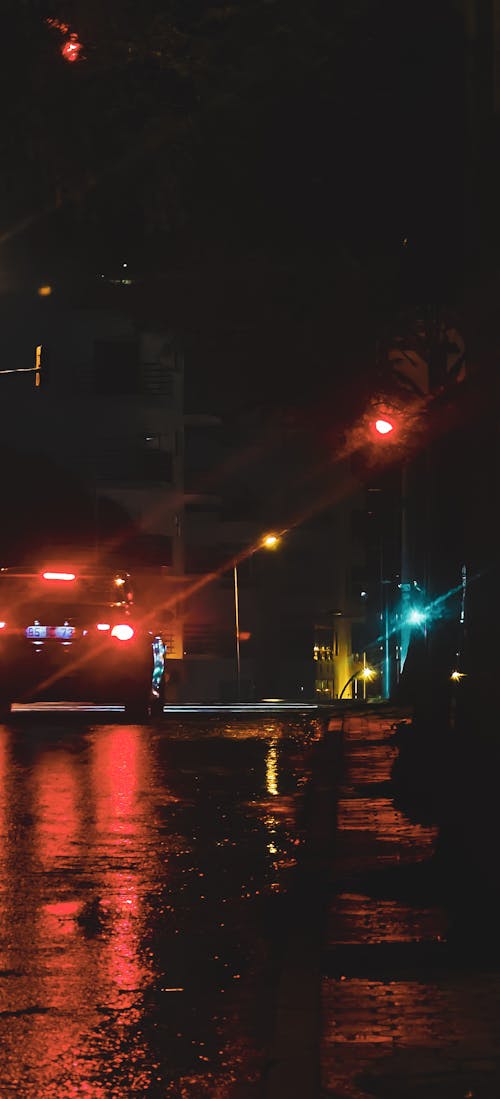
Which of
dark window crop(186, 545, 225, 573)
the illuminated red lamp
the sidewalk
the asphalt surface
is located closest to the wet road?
the asphalt surface

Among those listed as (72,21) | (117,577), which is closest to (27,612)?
(117,577)

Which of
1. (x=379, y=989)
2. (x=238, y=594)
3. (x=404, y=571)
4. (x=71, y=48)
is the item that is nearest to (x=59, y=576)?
(x=71, y=48)

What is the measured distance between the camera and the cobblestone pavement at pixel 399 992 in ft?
19.6

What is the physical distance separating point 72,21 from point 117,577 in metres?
10.3

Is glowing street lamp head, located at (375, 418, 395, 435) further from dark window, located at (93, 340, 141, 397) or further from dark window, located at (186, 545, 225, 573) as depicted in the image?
dark window, located at (186, 545, 225, 573)

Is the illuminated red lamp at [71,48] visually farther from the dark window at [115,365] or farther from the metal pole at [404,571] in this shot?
the dark window at [115,365]

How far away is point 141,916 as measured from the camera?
30.7 feet

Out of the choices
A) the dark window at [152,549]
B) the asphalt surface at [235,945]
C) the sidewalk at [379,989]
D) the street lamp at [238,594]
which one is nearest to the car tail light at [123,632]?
the asphalt surface at [235,945]

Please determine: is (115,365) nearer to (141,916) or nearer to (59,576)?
(59,576)

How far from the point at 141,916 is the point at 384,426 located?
1100 centimetres

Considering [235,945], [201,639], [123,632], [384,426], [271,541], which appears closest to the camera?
[235,945]

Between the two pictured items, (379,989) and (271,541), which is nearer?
(379,989)

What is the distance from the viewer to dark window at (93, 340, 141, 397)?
7194 cm

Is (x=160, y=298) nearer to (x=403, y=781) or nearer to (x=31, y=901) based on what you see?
(x=403, y=781)
